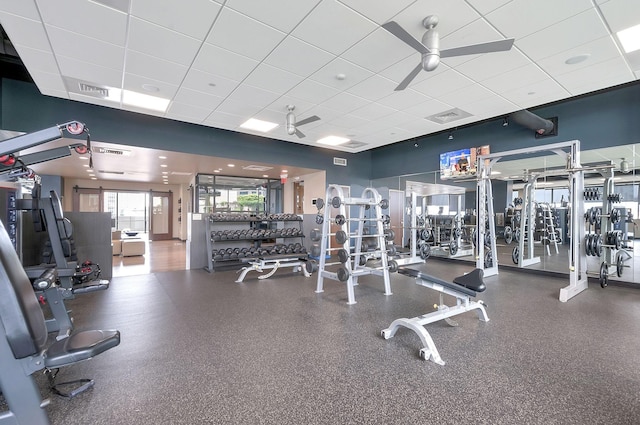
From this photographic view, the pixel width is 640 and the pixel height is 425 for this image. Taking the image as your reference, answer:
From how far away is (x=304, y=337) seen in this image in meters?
2.75

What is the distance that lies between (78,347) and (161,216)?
41.9 feet

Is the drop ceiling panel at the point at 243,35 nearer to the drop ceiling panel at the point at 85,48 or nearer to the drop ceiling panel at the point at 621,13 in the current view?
the drop ceiling panel at the point at 85,48

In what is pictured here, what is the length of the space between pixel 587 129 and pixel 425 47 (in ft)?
14.8

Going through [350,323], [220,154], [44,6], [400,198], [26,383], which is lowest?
[350,323]

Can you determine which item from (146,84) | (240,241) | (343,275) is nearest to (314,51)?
(146,84)

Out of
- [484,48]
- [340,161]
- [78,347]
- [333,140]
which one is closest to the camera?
[78,347]

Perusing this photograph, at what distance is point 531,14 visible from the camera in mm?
2656

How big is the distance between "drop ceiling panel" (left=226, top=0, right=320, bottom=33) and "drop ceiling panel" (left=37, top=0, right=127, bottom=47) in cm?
108

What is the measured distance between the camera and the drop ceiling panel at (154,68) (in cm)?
338

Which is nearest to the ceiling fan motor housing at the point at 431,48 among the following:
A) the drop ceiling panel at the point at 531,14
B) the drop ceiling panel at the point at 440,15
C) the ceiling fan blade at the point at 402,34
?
the ceiling fan blade at the point at 402,34

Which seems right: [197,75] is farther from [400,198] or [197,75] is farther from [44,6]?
[400,198]

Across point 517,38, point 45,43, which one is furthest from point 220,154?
point 517,38

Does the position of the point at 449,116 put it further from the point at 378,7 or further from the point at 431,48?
the point at 378,7

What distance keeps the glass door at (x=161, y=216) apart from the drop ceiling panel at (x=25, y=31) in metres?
10.3
